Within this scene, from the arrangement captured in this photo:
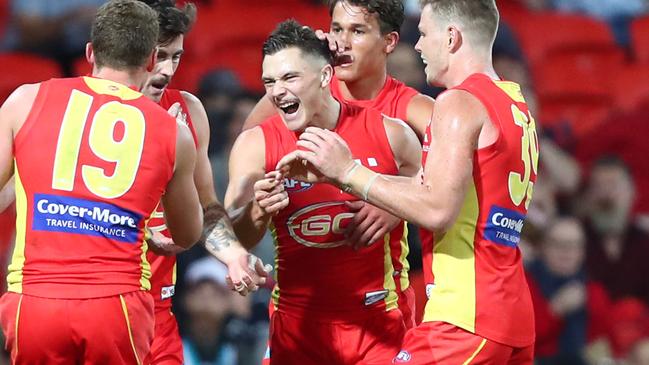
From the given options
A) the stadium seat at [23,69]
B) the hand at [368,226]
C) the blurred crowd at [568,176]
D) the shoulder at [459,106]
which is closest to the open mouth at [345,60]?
the hand at [368,226]

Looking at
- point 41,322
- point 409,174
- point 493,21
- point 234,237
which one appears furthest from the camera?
point 409,174

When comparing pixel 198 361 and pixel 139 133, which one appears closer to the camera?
pixel 139 133

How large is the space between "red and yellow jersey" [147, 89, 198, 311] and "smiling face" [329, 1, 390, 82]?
822mm

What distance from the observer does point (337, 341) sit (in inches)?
194

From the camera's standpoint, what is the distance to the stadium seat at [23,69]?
8102mm

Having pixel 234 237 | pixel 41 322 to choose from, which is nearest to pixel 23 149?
pixel 41 322

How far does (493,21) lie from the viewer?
4.38 meters

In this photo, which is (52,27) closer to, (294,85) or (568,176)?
(294,85)

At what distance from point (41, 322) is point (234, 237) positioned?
3.29 feet

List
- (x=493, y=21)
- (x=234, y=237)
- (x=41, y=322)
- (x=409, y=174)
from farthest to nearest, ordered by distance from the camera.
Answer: (x=409, y=174) < (x=234, y=237) < (x=493, y=21) < (x=41, y=322)

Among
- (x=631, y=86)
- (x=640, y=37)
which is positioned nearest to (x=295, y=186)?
(x=631, y=86)

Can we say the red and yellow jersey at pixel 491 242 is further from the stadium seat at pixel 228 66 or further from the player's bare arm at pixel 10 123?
the stadium seat at pixel 228 66

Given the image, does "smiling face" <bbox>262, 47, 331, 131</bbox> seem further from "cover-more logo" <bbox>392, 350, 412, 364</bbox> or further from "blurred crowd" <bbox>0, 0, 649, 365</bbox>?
"blurred crowd" <bbox>0, 0, 649, 365</bbox>

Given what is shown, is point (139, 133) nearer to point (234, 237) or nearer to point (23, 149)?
point (23, 149)
